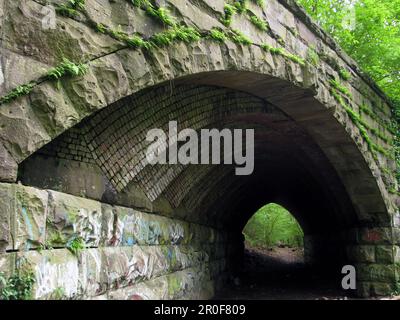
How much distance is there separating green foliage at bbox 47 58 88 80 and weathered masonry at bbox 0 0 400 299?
1 cm

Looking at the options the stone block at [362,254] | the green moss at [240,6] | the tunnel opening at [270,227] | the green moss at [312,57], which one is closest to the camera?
the green moss at [240,6]

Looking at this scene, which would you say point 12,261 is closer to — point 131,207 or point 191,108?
point 131,207

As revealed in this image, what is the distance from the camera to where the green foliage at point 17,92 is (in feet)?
9.09

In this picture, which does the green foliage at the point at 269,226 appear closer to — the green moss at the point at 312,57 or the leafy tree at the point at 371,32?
the leafy tree at the point at 371,32

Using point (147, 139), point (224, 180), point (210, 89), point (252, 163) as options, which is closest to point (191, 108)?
point (210, 89)

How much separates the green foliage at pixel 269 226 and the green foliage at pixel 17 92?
25427mm

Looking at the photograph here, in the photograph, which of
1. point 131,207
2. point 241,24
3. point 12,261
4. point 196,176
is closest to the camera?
point 12,261

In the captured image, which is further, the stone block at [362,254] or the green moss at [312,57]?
the stone block at [362,254]

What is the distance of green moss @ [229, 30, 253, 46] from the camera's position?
486 cm

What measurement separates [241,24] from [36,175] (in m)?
2.83

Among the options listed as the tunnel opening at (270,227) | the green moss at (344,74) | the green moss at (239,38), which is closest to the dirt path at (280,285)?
the green moss at (344,74)

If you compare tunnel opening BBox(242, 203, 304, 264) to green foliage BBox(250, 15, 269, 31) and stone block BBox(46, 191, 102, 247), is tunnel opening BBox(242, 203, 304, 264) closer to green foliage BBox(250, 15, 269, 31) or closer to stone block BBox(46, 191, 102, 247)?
green foliage BBox(250, 15, 269, 31)

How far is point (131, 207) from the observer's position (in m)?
5.73

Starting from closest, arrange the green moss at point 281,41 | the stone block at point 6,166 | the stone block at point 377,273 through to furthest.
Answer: the stone block at point 6,166 → the green moss at point 281,41 → the stone block at point 377,273
